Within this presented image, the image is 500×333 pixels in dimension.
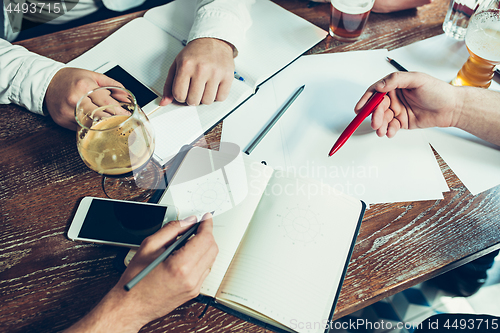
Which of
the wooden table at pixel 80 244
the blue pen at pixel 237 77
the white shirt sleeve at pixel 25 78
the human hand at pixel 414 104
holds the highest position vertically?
the human hand at pixel 414 104

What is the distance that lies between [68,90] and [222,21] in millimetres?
456

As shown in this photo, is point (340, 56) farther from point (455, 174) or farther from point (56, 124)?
point (56, 124)

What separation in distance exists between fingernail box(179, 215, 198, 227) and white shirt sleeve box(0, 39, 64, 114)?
479 millimetres

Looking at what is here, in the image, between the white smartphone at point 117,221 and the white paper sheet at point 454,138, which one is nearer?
the white smartphone at point 117,221

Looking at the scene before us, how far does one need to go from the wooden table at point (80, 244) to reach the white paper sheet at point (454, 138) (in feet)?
0.10

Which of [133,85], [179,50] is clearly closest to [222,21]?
[179,50]

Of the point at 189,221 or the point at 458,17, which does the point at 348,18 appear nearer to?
the point at 458,17

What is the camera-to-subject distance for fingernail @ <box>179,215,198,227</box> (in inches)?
22.0

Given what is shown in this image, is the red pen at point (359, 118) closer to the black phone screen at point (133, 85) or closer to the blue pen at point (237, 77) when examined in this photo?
the blue pen at point (237, 77)

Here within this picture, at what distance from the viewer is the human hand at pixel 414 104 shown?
2.44ft

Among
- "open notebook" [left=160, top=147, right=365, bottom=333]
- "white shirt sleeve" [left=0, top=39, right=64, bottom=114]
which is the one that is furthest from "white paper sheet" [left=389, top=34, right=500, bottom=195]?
"white shirt sleeve" [left=0, top=39, right=64, bottom=114]

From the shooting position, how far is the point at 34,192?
2.20 ft

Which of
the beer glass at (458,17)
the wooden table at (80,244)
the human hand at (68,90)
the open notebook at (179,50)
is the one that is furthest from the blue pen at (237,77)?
Result: the beer glass at (458,17)

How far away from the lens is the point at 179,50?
0.90m
